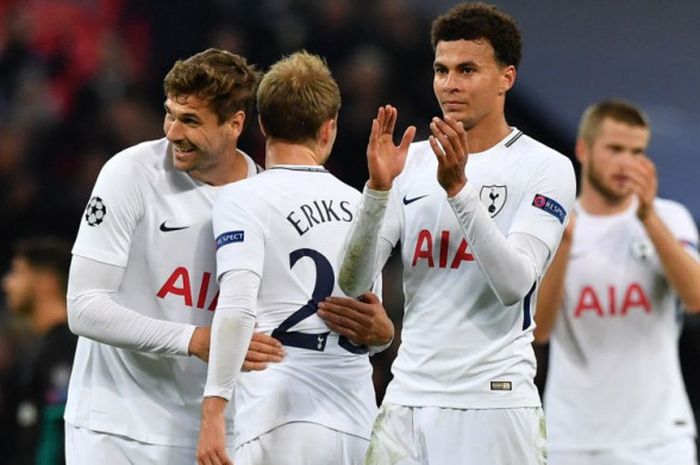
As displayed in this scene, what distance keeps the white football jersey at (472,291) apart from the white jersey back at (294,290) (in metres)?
0.17

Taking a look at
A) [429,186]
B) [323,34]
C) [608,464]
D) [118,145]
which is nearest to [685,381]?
[608,464]

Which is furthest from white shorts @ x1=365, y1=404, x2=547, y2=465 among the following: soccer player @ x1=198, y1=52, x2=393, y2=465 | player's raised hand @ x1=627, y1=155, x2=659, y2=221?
player's raised hand @ x1=627, y1=155, x2=659, y2=221

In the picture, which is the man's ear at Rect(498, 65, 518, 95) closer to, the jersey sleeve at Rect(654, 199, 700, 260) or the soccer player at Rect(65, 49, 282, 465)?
the soccer player at Rect(65, 49, 282, 465)

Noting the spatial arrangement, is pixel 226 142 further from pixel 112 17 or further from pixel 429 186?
pixel 112 17

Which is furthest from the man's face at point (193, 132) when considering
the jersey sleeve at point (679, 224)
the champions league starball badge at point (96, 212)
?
the jersey sleeve at point (679, 224)

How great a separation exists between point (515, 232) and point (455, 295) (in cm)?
25

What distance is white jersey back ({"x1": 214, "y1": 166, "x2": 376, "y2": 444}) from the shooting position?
377cm

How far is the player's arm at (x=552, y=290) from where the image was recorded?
5672 millimetres

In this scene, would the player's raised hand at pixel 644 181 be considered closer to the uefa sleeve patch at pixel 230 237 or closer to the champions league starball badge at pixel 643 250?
the champions league starball badge at pixel 643 250

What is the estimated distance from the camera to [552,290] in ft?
18.7

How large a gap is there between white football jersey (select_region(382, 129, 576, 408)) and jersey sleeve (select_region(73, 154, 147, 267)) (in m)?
0.71

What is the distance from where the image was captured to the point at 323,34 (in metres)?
8.85

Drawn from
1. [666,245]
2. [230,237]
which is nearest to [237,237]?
[230,237]

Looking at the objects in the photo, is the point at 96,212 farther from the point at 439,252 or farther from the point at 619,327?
the point at 619,327
